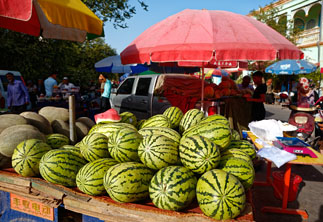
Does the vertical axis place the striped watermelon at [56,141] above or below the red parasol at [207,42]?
below

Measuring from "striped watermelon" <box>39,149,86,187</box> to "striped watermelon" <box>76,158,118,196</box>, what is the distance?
0.13m

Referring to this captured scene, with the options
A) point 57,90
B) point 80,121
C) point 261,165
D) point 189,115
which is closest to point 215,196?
point 189,115

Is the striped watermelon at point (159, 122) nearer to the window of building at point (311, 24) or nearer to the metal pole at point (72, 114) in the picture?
the metal pole at point (72, 114)

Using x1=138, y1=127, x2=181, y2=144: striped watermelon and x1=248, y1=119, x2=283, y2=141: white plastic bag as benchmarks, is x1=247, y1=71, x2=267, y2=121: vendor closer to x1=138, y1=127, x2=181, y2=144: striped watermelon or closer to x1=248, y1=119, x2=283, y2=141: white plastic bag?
x1=248, y1=119, x2=283, y2=141: white plastic bag

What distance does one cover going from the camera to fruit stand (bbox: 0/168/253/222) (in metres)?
1.85

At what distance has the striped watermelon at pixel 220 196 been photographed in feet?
5.81


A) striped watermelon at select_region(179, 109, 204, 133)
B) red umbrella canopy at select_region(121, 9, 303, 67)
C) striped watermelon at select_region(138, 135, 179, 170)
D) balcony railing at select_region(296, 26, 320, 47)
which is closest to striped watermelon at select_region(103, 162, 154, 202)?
striped watermelon at select_region(138, 135, 179, 170)

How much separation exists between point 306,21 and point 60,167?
112 feet

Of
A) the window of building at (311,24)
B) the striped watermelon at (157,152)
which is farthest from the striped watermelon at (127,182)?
the window of building at (311,24)

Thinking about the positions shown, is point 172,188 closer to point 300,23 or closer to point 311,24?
point 311,24

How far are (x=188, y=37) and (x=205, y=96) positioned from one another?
9.13 ft

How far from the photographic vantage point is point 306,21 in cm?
2848

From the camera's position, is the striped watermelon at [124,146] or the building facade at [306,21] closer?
the striped watermelon at [124,146]

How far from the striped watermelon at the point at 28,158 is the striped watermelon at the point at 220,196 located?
172 cm
